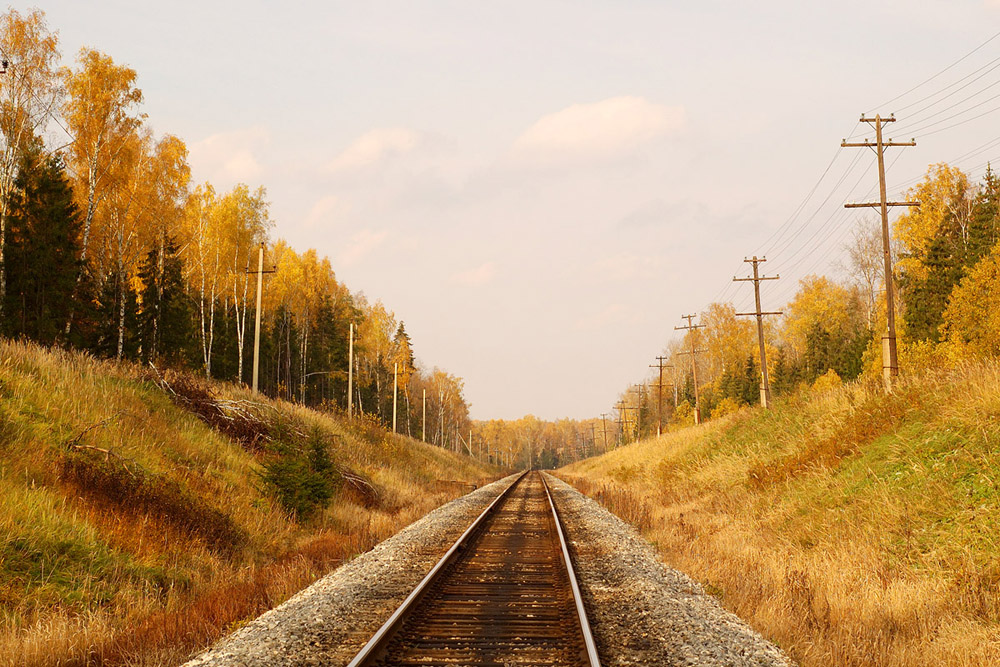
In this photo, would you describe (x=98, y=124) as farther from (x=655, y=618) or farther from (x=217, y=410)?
(x=655, y=618)

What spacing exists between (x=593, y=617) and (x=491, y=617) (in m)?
1.03

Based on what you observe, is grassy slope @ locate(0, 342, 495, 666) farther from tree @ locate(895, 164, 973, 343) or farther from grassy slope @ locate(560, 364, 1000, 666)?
tree @ locate(895, 164, 973, 343)

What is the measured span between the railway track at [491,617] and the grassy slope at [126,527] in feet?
5.80

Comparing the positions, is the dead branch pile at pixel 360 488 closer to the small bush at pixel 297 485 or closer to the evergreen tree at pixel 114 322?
the small bush at pixel 297 485

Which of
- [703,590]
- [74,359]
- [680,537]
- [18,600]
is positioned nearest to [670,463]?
[680,537]

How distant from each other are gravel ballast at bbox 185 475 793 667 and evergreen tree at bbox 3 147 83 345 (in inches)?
769

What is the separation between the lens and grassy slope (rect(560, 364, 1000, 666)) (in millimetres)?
6312

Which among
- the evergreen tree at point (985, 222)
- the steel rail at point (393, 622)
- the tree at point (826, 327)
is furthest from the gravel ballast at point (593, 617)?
the tree at point (826, 327)

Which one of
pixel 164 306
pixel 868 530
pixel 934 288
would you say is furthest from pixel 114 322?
pixel 934 288

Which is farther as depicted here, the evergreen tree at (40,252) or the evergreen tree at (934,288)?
the evergreen tree at (934,288)

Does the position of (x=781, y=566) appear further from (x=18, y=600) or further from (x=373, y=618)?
(x=18, y=600)

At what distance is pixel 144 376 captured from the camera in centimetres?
1484

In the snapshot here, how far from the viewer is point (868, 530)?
31.5ft

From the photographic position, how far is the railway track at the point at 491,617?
5289 millimetres
